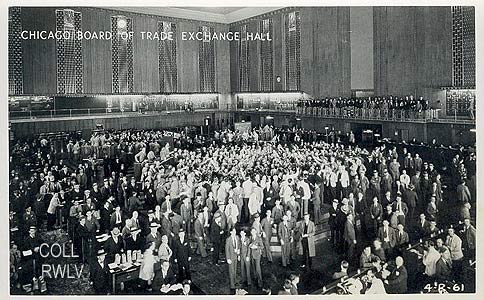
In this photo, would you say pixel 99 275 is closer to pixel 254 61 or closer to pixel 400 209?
pixel 254 61

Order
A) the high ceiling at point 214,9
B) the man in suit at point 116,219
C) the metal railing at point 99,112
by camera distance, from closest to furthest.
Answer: the high ceiling at point 214,9 → the man in suit at point 116,219 → the metal railing at point 99,112

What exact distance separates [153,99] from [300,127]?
165 centimetres

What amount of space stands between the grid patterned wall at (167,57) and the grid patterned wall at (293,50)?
1168 mm

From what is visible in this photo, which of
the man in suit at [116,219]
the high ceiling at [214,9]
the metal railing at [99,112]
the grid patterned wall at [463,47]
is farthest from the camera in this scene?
the metal railing at [99,112]

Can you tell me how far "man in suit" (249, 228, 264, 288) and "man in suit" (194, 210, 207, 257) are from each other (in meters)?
0.48

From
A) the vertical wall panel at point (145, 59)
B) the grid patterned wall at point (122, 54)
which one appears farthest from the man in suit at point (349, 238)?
the grid patterned wall at point (122, 54)

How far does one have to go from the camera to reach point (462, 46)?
415 centimetres

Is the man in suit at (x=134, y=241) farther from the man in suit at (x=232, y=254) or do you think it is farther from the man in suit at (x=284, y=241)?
the man in suit at (x=284, y=241)

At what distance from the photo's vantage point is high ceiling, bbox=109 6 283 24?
4.00 meters

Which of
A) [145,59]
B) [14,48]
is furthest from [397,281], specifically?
[14,48]

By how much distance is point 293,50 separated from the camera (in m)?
4.52

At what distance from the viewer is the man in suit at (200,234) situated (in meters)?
4.18

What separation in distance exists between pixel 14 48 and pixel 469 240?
4867 mm
